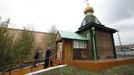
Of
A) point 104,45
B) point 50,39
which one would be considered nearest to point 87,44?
point 104,45

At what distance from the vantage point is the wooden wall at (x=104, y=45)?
13.8 meters

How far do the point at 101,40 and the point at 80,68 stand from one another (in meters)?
6.45

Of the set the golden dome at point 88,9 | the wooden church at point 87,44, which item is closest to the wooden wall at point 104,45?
the wooden church at point 87,44

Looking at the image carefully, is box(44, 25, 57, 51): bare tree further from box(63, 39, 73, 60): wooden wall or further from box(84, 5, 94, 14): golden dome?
box(63, 39, 73, 60): wooden wall

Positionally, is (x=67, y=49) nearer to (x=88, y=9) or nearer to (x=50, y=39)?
(x=88, y=9)

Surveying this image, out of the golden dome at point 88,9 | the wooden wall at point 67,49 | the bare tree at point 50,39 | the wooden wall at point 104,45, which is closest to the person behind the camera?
the wooden wall at point 67,49

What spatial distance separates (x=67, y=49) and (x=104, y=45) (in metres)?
5.11

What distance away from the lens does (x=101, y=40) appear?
1435cm

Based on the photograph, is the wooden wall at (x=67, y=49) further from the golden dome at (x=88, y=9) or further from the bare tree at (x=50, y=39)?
the bare tree at (x=50, y=39)

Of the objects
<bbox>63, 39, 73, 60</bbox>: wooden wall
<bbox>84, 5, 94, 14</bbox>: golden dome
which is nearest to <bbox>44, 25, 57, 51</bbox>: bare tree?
<bbox>84, 5, 94, 14</bbox>: golden dome

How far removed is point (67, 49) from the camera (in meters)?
12.8

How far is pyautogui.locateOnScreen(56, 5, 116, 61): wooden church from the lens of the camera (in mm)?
12727

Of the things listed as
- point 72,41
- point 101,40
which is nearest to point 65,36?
point 72,41

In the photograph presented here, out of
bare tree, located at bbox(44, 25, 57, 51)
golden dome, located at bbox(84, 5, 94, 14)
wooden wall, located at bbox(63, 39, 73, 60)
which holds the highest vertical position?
golden dome, located at bbox(84, 5, 94, 14)
